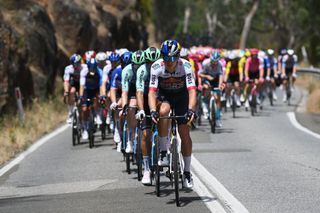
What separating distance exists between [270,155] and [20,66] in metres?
13.6

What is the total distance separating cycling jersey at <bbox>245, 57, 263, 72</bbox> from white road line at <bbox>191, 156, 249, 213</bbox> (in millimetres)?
12421

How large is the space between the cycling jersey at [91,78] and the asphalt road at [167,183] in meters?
1.29

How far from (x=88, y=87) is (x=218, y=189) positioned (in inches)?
345

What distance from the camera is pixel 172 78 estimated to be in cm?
1153

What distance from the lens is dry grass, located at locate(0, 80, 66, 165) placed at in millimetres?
19297

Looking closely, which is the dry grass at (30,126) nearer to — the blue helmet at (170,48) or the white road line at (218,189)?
the white road line at (218,189)

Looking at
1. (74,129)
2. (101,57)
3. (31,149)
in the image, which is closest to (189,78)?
(31,149)

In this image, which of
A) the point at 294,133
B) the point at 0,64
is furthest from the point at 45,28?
the point at 294,133

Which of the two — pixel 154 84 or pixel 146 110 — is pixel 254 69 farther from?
pixel 154 84

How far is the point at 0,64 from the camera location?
82.4 ft

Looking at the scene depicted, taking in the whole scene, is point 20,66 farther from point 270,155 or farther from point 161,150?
point 161,150

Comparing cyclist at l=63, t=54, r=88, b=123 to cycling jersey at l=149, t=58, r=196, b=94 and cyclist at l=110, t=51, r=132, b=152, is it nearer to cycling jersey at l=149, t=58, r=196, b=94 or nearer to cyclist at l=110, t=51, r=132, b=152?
cyclist at l=110, t=51, r=132, b=152

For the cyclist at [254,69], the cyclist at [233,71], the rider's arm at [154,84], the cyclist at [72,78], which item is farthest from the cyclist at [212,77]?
the rider's arm at [154,84]

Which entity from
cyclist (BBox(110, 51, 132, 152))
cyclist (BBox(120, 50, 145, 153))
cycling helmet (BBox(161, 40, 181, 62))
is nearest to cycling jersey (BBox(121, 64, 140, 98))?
cyclist (BBox(120, 50, 145, 153))
